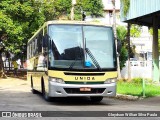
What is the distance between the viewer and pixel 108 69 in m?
16.5

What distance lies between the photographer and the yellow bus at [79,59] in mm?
16172

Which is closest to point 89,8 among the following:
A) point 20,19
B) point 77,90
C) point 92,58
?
point 20,19

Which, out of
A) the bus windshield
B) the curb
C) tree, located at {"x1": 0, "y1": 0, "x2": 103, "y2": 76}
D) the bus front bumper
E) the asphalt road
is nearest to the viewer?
the asphalt road

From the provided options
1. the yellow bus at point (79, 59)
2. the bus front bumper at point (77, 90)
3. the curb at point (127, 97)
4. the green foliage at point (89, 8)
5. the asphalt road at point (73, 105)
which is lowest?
the curb at point (127, 97)

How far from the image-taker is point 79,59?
644 inches

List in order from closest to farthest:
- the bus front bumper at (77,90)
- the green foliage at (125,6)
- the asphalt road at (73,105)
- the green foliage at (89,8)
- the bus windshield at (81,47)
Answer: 1. the asphalt road at (73,105)
2. the bus front bumper at (77,90)
3. the bus windshield at (81,47)
4. the green foliage at (125,6)
5. the green foliage at (89,8)

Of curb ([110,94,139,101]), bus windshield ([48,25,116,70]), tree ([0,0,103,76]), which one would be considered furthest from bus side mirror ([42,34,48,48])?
tree ([0,0,103,76])

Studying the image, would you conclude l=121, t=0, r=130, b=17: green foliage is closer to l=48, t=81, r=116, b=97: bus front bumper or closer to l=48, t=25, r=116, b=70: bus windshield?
l=48, t=25, r=116, b=70: bus windshield

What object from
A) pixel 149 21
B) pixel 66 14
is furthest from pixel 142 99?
pixel 66 14

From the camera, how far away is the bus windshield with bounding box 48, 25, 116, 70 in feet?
53.5

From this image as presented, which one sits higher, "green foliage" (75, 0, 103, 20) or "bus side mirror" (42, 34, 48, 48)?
"green foliage" (75, 0, 103, 20)

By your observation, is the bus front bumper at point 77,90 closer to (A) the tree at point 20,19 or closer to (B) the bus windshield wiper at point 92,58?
(B) the bus windshield wiper at point 92,58

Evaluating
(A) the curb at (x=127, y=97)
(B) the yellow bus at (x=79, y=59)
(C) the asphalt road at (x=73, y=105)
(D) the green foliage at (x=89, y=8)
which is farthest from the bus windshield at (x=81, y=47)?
(D) the green foliage at (x=89, y=8)

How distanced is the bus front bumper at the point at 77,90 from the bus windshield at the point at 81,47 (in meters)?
0.64
